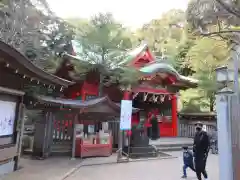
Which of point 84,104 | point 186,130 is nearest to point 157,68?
point 186,130

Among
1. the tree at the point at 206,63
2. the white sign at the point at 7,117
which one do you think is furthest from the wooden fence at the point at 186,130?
the white sign at the point at 7,117

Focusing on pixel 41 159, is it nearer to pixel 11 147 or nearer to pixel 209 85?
pixel 11 147

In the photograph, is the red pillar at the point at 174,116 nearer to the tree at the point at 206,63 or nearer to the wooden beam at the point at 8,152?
the tree at the point at 206,63

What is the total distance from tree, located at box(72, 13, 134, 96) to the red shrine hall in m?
0.95

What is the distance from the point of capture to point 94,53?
13930 mm

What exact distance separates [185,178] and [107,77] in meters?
8.79

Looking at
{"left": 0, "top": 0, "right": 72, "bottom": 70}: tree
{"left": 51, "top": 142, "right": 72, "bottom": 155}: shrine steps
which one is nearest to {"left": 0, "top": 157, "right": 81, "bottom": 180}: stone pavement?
{"left": 51, "top": 142, "right": 72, "bottom": 155}: shrine steps

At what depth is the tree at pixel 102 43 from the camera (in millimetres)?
13469

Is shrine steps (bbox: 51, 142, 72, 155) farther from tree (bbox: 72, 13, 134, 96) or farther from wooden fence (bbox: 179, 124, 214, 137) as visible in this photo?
wooden fence (bbox: 179, 124, 214, 137)

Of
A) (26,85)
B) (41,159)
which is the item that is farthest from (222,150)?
(41,159)

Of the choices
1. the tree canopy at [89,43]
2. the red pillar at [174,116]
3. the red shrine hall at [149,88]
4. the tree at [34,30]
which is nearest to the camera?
the tree canopy at [89,43]

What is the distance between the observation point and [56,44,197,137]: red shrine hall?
51.5 ft

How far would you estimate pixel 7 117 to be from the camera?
299 inches

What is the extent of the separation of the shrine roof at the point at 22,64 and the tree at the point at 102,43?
5.26m
